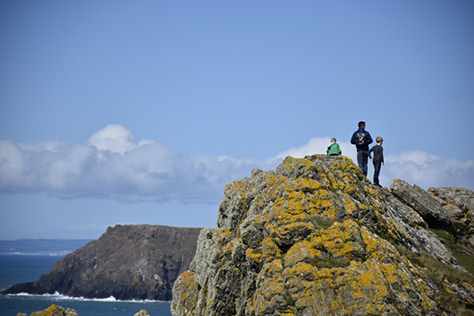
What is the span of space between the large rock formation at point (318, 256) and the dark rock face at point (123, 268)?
153 metres

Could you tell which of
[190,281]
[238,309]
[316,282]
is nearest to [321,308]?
[316,282]

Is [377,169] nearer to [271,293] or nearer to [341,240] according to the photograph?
[341,240]

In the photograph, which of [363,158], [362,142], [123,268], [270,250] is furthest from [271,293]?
[123,268]

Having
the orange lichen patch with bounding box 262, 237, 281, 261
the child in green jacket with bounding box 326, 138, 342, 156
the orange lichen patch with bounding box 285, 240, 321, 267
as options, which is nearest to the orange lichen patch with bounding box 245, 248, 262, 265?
the orange lichen patch with bounding box 262, 237, 281, 261

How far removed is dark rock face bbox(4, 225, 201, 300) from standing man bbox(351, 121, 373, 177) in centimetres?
15138

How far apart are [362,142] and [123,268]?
16146cm

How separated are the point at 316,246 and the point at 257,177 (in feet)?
28.2

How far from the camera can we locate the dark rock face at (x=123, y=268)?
168250mm

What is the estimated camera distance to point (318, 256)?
17219mm

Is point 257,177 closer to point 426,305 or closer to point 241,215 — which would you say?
point 241,215

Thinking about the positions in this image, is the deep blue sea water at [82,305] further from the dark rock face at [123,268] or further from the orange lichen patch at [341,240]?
the orange lichen patch at [341,240]

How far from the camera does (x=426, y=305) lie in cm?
1620

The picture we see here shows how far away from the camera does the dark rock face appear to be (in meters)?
168

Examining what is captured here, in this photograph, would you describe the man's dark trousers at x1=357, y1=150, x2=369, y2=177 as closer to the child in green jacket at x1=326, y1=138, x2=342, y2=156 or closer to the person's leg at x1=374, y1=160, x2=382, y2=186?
the person's leg at x1=374, y1=160, x2=382, y2=186
